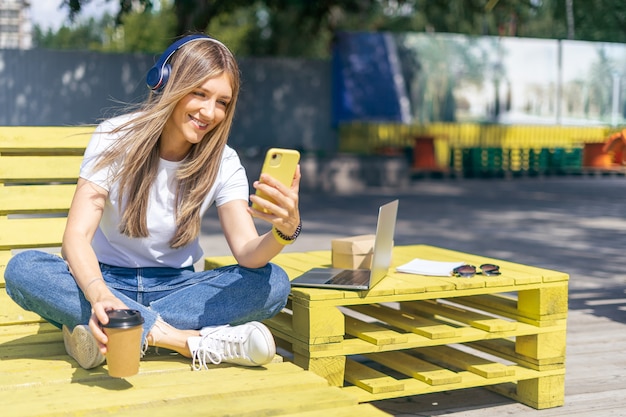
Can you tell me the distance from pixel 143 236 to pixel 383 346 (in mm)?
950

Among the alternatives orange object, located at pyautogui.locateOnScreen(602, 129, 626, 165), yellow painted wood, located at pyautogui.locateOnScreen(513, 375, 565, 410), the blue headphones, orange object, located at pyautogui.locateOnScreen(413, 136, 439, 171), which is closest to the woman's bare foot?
the blue headphones

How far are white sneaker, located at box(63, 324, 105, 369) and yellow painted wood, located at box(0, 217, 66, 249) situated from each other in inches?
44.3

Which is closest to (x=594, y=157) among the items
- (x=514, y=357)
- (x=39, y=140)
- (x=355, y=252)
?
(x=514, y=357)

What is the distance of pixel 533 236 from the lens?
988cm

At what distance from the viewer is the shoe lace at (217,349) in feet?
10.2

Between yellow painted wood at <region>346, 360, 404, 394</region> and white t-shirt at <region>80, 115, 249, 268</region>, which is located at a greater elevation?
white t-shirt at <region>80, 115, 249, 268</region>

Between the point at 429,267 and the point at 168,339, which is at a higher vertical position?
the point at 429,267

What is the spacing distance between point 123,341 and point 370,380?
3.91ft

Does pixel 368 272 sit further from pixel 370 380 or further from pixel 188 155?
pixel 188 155

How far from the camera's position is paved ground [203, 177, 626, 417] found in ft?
13.1

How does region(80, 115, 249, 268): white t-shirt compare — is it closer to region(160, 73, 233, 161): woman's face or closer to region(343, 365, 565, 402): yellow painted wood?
region(160, 73, 233, 161): woman's face

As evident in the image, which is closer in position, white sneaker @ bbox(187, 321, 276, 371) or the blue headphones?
white sneaker @ bbox(187, 321, 276, 371)

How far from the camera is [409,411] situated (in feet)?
12.4

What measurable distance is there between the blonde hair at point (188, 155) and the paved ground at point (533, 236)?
3.89ft
